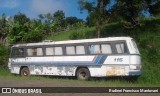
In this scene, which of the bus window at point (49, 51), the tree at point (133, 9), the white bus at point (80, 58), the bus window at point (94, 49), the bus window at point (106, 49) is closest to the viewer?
the white bus at point (80, 58)

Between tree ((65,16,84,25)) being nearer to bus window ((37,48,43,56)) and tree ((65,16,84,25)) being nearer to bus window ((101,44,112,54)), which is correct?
bus window ((37,48,43,56))

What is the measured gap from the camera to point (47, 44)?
24.7 meters

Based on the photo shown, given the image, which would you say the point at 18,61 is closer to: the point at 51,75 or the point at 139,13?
the point at 51,75

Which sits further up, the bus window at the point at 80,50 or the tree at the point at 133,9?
the tree at the point at 133,9

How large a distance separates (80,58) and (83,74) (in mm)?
1037

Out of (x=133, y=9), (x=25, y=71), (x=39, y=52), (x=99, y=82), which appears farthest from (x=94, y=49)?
(x=133, y=9)

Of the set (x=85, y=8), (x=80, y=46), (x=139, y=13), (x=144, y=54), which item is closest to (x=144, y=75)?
(x=80, y=46)

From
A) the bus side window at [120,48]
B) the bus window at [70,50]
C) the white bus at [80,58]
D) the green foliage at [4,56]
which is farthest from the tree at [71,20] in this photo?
the bus side window at [120,48]

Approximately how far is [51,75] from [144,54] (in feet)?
30.2

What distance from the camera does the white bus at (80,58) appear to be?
20.8 meters

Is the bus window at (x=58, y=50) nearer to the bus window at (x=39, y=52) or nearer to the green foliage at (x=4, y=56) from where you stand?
the bus window at (x=39, y=52)

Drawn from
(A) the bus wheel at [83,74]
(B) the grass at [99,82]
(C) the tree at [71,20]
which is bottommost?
(B) the grass at [99,82]

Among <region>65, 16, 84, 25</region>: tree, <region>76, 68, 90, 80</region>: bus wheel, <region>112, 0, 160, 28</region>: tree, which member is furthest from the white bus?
<region>65, 16, 84, 25</region>: tree

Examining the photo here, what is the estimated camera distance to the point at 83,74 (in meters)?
22.8
